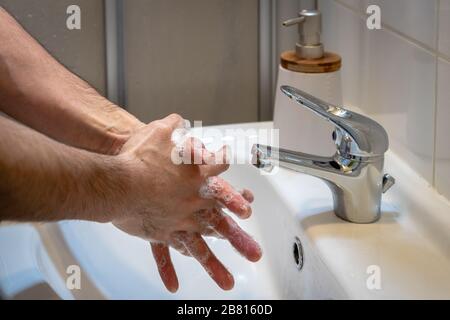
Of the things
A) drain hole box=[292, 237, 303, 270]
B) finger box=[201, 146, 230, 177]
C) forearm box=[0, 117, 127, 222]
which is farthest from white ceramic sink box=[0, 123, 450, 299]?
forearm box=[0, 117, 127, 222]

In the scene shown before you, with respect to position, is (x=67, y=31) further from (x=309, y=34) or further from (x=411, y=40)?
(x=411, y=40)

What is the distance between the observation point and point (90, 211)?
669 millimetres

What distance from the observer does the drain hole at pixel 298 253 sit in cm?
86

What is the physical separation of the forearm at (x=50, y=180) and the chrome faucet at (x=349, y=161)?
0.21m

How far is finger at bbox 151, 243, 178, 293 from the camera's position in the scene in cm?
83

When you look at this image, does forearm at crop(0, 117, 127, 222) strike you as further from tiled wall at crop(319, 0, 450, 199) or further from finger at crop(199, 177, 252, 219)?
tiled wall at crop(319, 0, 450, 199)

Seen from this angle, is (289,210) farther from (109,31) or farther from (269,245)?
(109,31)

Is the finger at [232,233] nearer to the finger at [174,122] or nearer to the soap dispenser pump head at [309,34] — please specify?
the finger at [174,122]

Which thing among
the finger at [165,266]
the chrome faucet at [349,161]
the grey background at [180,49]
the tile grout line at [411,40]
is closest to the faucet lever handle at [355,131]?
the chrome faucet at [349,161]

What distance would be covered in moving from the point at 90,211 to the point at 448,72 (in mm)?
402

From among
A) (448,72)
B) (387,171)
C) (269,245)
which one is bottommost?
(269,245)

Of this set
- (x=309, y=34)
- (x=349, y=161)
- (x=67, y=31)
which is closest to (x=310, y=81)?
(x=309, y=34)

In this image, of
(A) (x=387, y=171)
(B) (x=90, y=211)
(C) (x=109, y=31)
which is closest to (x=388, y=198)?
(A) (x=387, y=171)

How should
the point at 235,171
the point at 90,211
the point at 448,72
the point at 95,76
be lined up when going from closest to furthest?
the point at 90,211 → the point at 448,72 → the point at 235,171 → the point at 95,76
